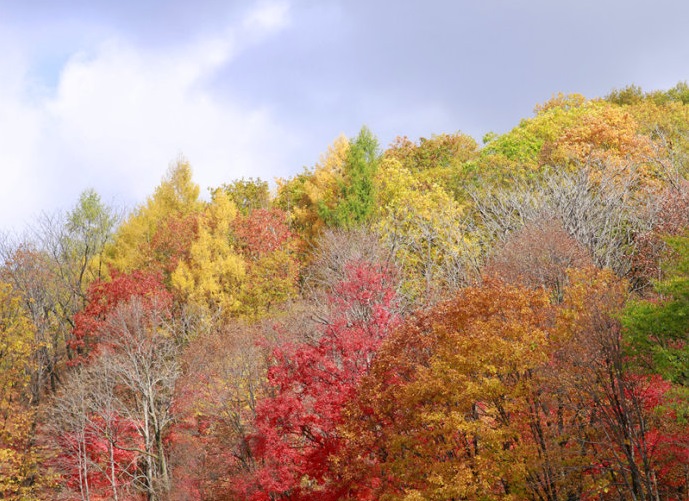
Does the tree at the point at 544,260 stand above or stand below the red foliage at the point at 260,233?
below

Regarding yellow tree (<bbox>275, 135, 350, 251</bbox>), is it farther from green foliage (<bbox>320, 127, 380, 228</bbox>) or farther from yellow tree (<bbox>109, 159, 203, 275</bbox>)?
yellow tree (<bbox>109, 159, 203, 275</bbox>)

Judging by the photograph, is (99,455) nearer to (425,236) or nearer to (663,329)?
(425,236)

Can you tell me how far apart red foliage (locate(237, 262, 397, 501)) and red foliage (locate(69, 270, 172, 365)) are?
16325mm

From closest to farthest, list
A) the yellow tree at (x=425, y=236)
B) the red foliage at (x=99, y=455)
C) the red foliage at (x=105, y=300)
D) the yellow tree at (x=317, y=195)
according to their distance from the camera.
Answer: the red foliage at (x=99, y=455)
the yellow tree at (x=425, y=236)
the red foliage at (x=105, y=300)
the yellow tree at (x=317, y=195)

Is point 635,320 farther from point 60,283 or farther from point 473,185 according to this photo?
point 60,283

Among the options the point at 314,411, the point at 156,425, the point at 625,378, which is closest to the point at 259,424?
the point at 314,411

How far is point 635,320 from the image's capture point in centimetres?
1647

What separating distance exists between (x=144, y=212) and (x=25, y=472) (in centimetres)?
2358

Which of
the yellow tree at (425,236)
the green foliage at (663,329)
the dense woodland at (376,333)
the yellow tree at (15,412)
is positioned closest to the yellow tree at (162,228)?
the dense woodland at (376,333)

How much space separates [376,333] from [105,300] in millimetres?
20094

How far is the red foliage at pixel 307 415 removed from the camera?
2045 cm

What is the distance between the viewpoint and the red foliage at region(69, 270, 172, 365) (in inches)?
1476

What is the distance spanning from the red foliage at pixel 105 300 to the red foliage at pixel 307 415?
1632cm

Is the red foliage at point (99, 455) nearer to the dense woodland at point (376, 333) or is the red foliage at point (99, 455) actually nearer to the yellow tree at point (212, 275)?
the dense woodland at point (376, 333)
